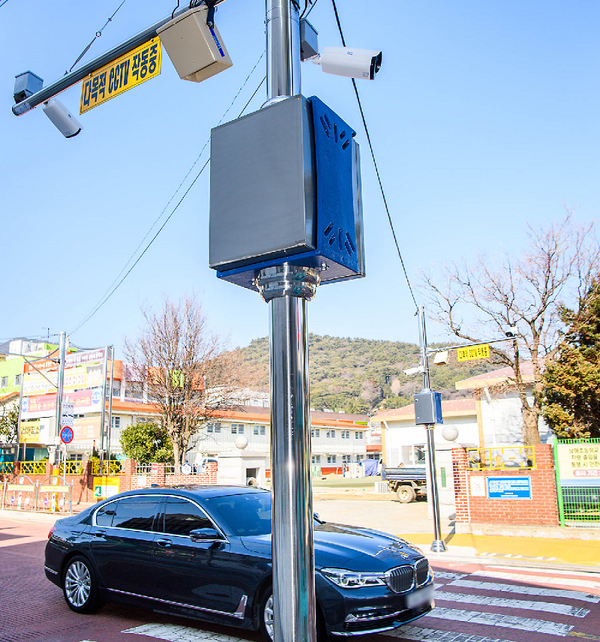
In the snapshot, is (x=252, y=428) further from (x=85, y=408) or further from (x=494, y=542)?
(x=494, y=542)

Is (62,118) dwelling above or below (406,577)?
above

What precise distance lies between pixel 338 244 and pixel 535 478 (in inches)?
580

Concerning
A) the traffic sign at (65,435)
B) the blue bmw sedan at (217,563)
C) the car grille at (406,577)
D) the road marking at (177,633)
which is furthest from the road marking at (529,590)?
the traffic sign at (65,435)

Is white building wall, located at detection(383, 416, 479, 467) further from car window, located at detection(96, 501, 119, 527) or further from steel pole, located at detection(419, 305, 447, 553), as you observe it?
car window, located at detection(96, 501, 119, 527)

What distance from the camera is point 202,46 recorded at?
413 centimetres

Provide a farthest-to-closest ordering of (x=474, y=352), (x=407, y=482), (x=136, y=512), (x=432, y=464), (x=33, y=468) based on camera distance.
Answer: (x=33, y=468) → (x=407, y=482) → (x=474, y=352) → (x=432, y=464) → (x=136, y=512)

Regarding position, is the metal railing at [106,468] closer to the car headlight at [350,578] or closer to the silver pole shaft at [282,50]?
the car headlight at [350,578]

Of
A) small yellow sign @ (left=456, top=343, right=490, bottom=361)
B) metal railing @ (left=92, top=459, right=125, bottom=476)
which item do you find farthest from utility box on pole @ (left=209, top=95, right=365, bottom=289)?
metal railing @ (left=92, top=459, right=125, bottom=476)

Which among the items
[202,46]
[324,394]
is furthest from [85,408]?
[324,394]

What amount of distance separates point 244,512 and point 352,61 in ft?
17.7

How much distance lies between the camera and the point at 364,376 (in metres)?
122

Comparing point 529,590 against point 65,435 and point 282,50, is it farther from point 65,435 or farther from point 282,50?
point 65,435

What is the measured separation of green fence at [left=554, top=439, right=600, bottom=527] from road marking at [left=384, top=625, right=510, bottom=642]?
9.50 meters

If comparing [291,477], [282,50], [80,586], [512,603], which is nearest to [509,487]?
[512,603]
